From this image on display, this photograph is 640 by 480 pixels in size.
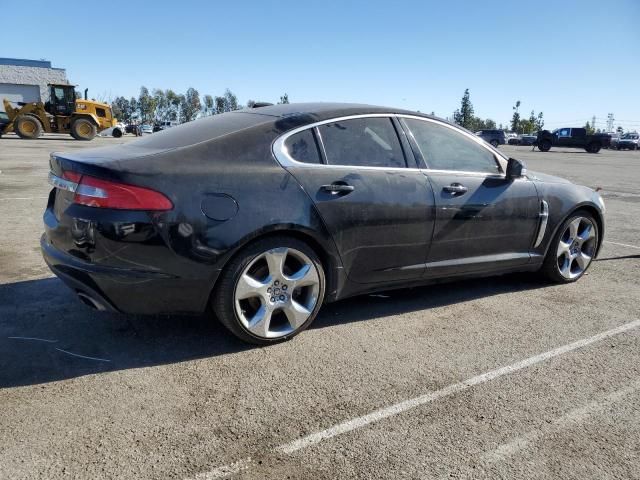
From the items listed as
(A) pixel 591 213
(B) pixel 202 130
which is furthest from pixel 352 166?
(A) pixel 591 213

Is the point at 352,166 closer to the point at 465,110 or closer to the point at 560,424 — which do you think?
the point at 560,424

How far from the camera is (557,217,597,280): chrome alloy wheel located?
15.5ft

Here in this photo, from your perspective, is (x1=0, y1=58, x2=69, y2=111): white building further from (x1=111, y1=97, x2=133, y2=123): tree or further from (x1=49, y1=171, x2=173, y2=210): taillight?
(x1=49, y1=171, x2=173, y2=210): taillight

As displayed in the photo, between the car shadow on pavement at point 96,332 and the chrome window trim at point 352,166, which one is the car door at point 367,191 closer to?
the chrome window trim at point 352,166

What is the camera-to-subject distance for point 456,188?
388 cm

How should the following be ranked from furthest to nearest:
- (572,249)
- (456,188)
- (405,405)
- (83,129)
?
(83,129) → (572,249) → (456,188) → (405,405)

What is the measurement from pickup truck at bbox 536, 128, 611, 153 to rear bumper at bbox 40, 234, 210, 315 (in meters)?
44.6

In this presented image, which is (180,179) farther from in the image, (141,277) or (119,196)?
(141,277)

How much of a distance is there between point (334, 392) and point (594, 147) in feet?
147

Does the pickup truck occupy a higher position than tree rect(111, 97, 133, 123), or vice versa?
tree rect(111, 97, 133, 123)

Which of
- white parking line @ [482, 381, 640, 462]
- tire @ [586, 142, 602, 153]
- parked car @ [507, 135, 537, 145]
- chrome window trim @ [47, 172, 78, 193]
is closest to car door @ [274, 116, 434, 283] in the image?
chrome window trim @ [47, 172, 78, 193]

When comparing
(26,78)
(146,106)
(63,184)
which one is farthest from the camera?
(146,106)

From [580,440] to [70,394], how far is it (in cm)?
250

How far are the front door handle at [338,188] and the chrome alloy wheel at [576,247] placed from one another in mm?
2342
